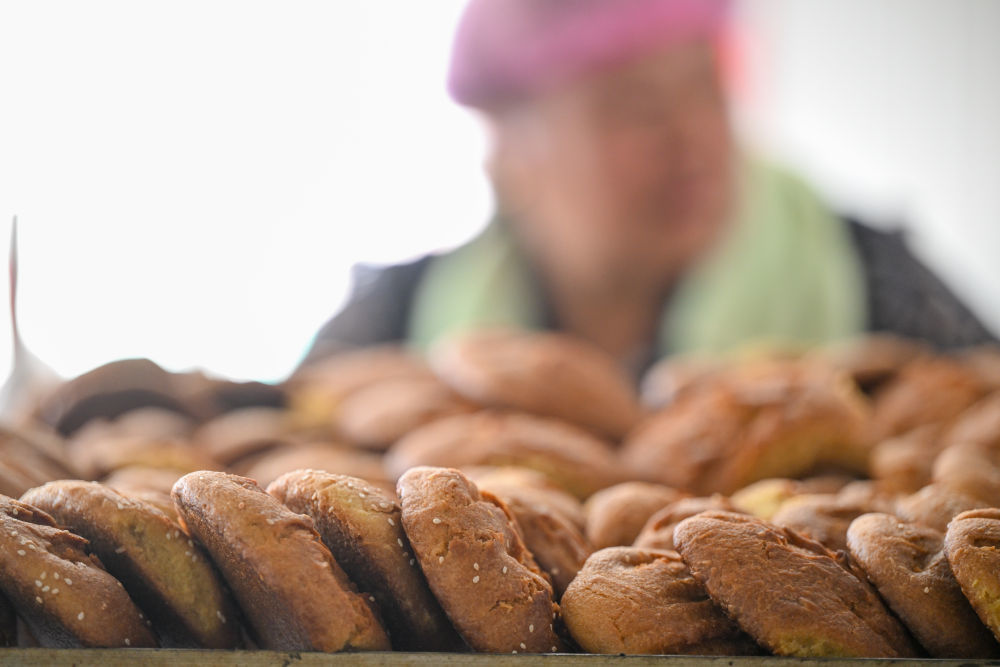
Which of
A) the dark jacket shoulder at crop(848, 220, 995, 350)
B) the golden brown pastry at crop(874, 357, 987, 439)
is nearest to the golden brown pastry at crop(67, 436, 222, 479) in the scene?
the golden brown pastry at crop(874, 357, 987, 439)

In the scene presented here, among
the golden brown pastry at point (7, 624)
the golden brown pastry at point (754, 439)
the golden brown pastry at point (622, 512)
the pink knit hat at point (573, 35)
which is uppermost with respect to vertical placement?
the pink knit hat at point (573, 35)

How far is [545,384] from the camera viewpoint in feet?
5.95

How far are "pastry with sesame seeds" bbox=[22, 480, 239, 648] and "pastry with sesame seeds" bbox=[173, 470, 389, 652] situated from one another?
18 mm

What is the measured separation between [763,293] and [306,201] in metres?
1.97

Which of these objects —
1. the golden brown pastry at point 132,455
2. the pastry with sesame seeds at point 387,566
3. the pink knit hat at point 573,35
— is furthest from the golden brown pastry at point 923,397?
the pink knit hat at point 573,35

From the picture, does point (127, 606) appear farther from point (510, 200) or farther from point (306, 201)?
point (510, 200)

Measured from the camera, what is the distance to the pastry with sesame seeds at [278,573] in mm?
743

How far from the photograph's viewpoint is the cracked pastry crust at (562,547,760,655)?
770 millimetres

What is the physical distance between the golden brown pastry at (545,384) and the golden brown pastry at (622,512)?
0.57 m

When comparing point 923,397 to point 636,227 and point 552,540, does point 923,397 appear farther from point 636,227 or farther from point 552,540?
point 636,227

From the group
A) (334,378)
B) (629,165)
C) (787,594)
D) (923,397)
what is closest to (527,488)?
(787,594)

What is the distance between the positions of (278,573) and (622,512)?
50 centimetres

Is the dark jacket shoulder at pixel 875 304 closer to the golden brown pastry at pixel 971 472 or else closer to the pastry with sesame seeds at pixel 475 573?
the golden brown pastry at pixel 971 472

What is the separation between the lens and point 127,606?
0.78 m
